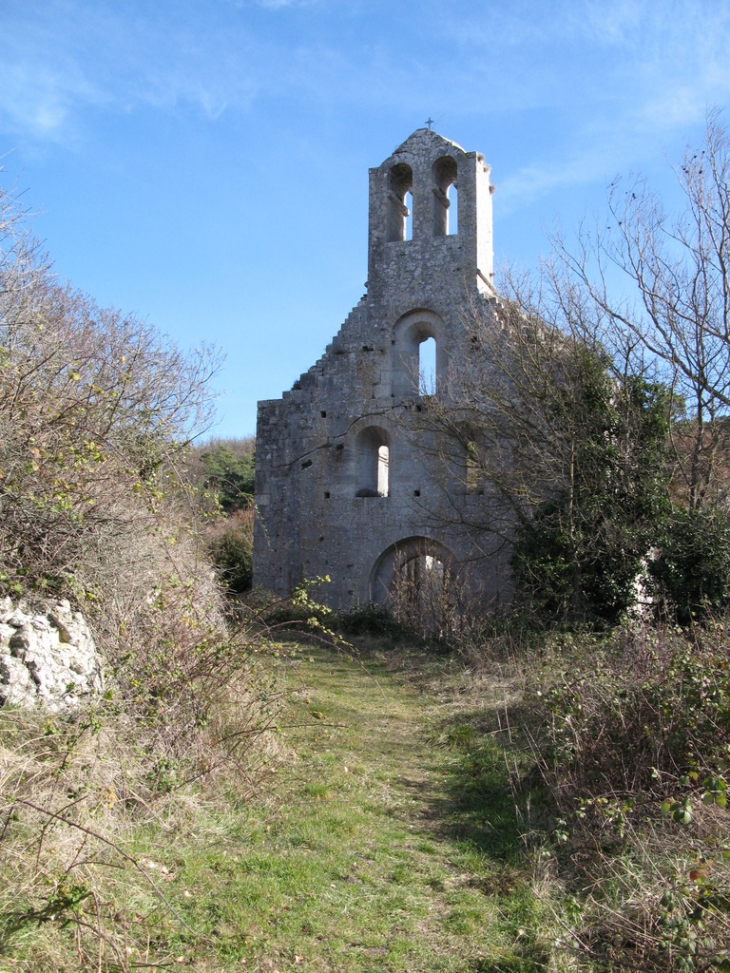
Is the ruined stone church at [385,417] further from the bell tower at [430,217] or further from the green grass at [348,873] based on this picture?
the green grass at [348,873]

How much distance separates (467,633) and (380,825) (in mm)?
6912

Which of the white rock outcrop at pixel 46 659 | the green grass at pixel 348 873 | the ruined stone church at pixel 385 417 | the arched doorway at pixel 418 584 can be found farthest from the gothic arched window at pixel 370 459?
the white rock outcrop at pixel 46 659

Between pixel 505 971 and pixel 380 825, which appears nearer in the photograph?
pixel 505 971

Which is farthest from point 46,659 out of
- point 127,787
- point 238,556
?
point 238,556

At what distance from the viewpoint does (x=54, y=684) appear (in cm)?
536

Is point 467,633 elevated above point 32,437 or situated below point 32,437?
below

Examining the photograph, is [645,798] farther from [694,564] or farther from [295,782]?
[694,564]

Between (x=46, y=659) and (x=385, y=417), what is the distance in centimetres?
1144

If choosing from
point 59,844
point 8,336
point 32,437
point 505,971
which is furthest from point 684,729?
point 8,336

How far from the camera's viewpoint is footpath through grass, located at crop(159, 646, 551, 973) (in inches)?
160

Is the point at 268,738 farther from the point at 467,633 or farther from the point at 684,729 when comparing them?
the point at 467,633

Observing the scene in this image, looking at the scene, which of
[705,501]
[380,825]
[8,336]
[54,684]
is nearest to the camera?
[54,684]

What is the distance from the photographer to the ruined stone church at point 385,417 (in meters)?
15.9

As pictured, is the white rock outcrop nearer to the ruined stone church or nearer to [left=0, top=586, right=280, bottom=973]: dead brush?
[left=0, top=586, right=280, bottom=973]: dead brush
